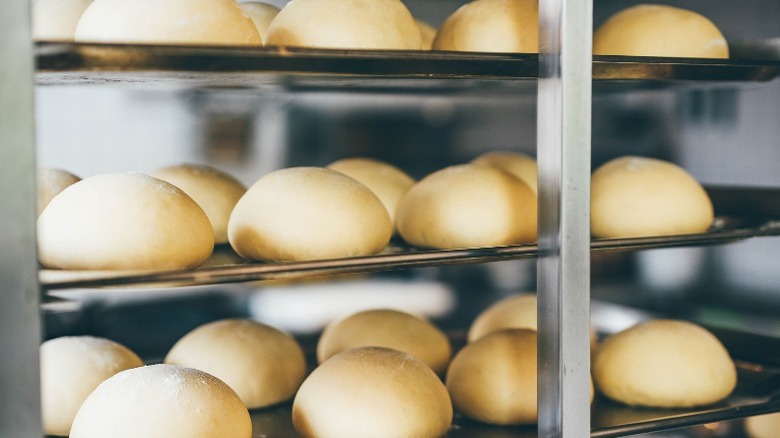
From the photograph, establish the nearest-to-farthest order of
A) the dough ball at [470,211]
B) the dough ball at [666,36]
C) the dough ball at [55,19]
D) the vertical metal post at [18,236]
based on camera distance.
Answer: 1. the vertical metal post at [18,236]
2. the dough ball at [55,19]
3. the dough ball at [470,211]
4. the dough ball at [666,36]

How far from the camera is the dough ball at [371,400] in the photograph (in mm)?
1356

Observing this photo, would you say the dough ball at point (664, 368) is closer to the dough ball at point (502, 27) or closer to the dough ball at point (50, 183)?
the dough ball at point (502, 27)

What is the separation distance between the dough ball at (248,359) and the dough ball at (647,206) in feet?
2.39

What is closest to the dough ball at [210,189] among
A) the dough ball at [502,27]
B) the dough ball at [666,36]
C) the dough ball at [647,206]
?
the dough ball at [502,27]

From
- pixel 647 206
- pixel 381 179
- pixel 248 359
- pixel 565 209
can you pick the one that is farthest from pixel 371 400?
pixel 647 206

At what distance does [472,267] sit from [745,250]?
935 millimetres

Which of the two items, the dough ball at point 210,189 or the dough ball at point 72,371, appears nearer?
the dough ball at point 72,371

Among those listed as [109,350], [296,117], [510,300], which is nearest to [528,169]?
[510,300]

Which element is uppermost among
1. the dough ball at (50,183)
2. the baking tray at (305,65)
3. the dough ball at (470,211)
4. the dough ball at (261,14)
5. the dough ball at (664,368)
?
the dough ball at (261,14)

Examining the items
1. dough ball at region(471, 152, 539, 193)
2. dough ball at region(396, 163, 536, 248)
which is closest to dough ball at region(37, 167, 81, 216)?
dough ball at region(396, 163, 536, 248)

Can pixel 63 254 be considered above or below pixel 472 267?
above

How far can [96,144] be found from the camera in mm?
2326

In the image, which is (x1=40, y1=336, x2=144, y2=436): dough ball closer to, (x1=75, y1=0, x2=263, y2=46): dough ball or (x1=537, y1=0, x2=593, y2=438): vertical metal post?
(x1=75, y1=0, x2=263, y2=46): dough ball

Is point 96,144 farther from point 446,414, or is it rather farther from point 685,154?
point 685,154
